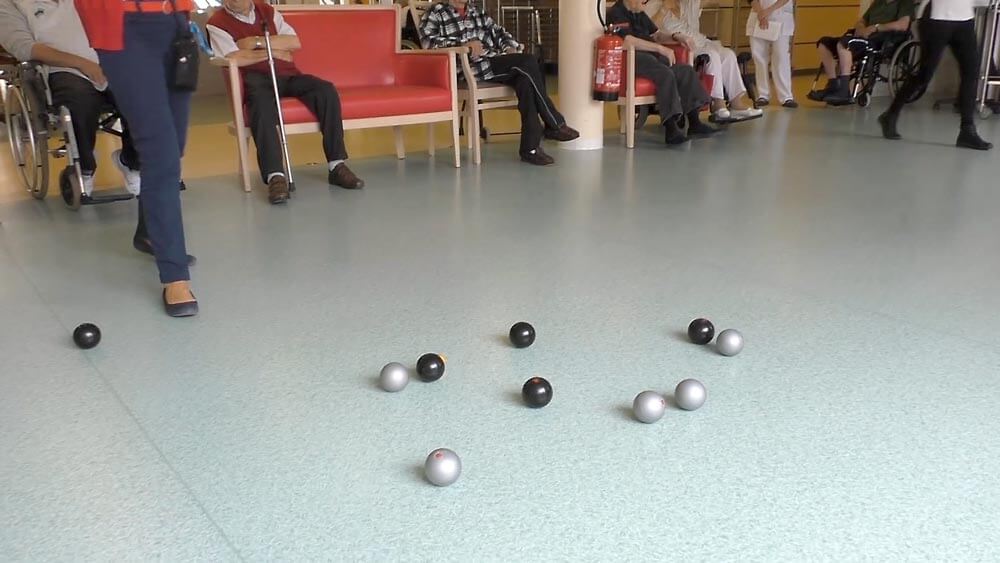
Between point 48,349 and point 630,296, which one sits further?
point 630,296

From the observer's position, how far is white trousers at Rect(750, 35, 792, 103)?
706 cm

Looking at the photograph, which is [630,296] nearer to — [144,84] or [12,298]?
[144,84]

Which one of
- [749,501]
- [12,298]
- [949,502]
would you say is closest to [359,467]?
[749,501]

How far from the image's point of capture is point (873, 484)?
1.36 meters

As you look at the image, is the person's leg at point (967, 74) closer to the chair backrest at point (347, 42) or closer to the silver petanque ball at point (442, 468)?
the chair backrest at point (347, 42)

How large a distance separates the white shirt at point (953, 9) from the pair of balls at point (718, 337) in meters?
3.66

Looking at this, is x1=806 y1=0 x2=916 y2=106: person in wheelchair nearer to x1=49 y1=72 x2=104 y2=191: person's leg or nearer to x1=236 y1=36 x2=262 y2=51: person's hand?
x1=236 y1=36 x2=262 y2=51: person's hand

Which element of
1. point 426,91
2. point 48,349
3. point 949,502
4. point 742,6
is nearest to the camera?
point 949,502

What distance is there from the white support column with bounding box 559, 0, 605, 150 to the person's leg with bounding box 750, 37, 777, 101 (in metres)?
2.60

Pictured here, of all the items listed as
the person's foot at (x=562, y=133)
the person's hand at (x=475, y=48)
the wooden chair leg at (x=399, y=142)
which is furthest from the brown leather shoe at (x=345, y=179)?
the person's foot at (x=562, y=133)

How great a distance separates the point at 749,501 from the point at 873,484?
0.23 m

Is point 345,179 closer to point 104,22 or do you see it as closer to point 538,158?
point 538,158

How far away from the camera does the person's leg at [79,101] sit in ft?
11.4

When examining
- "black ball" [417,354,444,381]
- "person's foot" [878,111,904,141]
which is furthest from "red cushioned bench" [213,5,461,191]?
"person's foot" [878,111,904,141]
